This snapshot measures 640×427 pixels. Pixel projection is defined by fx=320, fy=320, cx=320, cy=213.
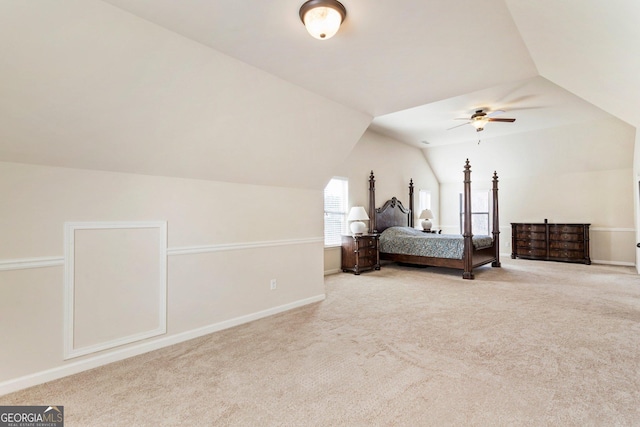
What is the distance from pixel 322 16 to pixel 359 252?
458cm

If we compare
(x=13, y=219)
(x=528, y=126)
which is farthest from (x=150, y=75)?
(x=528, y=126)

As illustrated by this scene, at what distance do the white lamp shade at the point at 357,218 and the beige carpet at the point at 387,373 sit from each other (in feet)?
7.50

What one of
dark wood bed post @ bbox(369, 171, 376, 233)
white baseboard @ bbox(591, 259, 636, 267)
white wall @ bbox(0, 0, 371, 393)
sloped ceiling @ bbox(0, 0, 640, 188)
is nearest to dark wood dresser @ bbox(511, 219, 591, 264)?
white baseboard @ bbox(591, 259, 636, 267)

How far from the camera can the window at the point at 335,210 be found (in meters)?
6.09

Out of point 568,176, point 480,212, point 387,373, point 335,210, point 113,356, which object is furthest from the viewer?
point 480,212

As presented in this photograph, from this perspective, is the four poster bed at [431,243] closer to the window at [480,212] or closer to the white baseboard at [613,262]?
the window at [480,212]

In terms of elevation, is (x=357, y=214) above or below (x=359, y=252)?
above

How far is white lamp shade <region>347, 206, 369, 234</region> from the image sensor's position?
6.07 metres

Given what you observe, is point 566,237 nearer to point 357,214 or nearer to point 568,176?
point 568,176

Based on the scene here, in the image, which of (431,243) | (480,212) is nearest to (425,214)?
(480,212)

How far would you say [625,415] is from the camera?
1779mm

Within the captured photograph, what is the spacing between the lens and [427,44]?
2402mm

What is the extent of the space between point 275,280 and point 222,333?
2.90 ft

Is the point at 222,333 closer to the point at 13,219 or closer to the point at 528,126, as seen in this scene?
the point at 13,219
